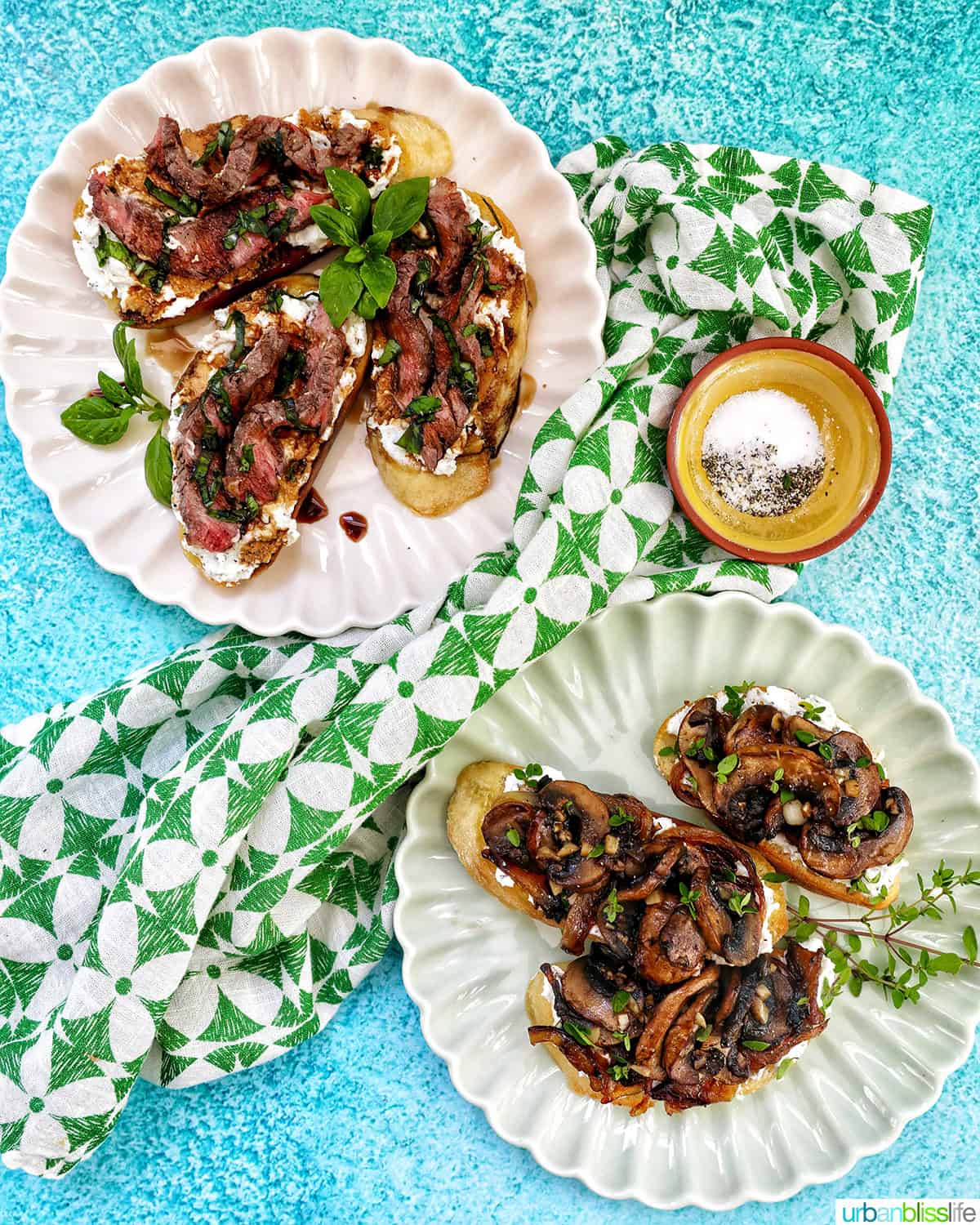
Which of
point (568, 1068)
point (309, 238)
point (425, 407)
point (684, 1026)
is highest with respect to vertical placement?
point (309, 238)

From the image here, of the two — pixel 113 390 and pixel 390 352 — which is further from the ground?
pixel 390 352

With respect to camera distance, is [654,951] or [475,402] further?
[475,402]

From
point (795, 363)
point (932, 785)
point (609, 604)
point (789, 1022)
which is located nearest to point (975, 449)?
point (795, 363)

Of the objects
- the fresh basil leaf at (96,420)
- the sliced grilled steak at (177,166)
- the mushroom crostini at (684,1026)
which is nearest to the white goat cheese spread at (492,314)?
the sliced grilled steak at (177,166)

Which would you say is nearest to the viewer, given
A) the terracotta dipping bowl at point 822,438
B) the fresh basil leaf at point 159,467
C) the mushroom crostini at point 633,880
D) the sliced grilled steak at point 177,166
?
the mushroom crostini at point 633,880

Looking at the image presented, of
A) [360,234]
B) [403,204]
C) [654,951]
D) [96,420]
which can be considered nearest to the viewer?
[654,951]

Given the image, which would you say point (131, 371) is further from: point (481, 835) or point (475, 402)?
point (481, 835)

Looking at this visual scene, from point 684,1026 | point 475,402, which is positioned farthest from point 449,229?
point 684,1026

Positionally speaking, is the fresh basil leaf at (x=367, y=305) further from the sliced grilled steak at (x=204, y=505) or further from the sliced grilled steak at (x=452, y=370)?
the sliced grilled steak at (x=204, y=505)
